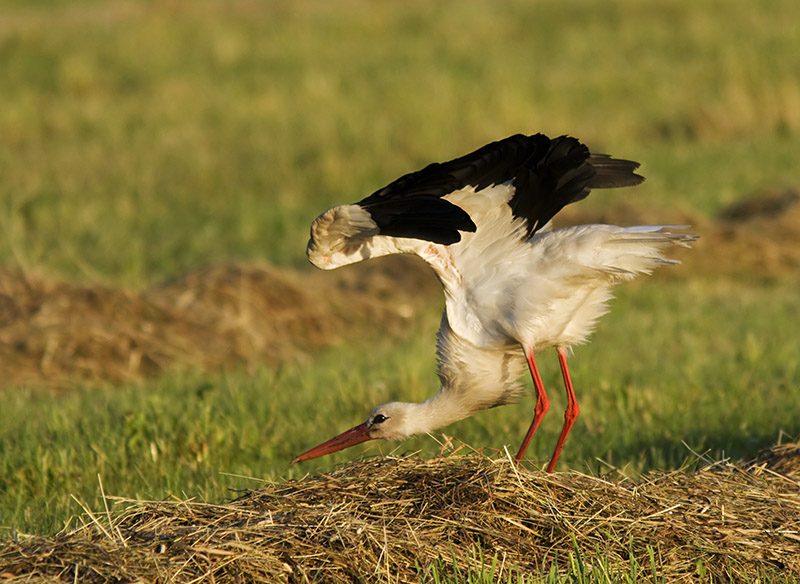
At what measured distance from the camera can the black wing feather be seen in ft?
14.1

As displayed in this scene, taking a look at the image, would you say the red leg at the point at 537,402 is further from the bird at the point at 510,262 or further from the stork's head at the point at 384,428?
the stork's head at the point at 384,428

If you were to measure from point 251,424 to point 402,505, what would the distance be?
2358 mm

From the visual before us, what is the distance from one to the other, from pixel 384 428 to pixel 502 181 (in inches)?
47.2

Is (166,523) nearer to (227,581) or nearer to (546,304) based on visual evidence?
(227,581)

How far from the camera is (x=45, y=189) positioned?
1397cm

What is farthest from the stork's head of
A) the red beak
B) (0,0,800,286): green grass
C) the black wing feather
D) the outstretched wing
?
(0,0,800,286): green grass

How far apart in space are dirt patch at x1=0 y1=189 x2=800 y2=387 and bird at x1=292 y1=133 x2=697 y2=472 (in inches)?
141

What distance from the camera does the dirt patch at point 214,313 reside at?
8.09m

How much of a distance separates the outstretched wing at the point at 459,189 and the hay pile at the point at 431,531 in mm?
879

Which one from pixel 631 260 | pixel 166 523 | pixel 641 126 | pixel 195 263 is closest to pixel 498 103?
pixel 641 126

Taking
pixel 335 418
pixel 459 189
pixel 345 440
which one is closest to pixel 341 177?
pixel 335 418

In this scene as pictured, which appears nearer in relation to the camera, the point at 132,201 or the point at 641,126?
the point at 132,201

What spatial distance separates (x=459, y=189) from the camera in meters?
4.63

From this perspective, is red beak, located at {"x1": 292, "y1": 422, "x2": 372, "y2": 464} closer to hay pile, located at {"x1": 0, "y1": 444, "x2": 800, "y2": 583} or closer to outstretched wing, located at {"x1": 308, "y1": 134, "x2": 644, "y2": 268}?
hay pile, located at {"x1": 0, "y1": 444, "x2": 800, "y2": 583}
